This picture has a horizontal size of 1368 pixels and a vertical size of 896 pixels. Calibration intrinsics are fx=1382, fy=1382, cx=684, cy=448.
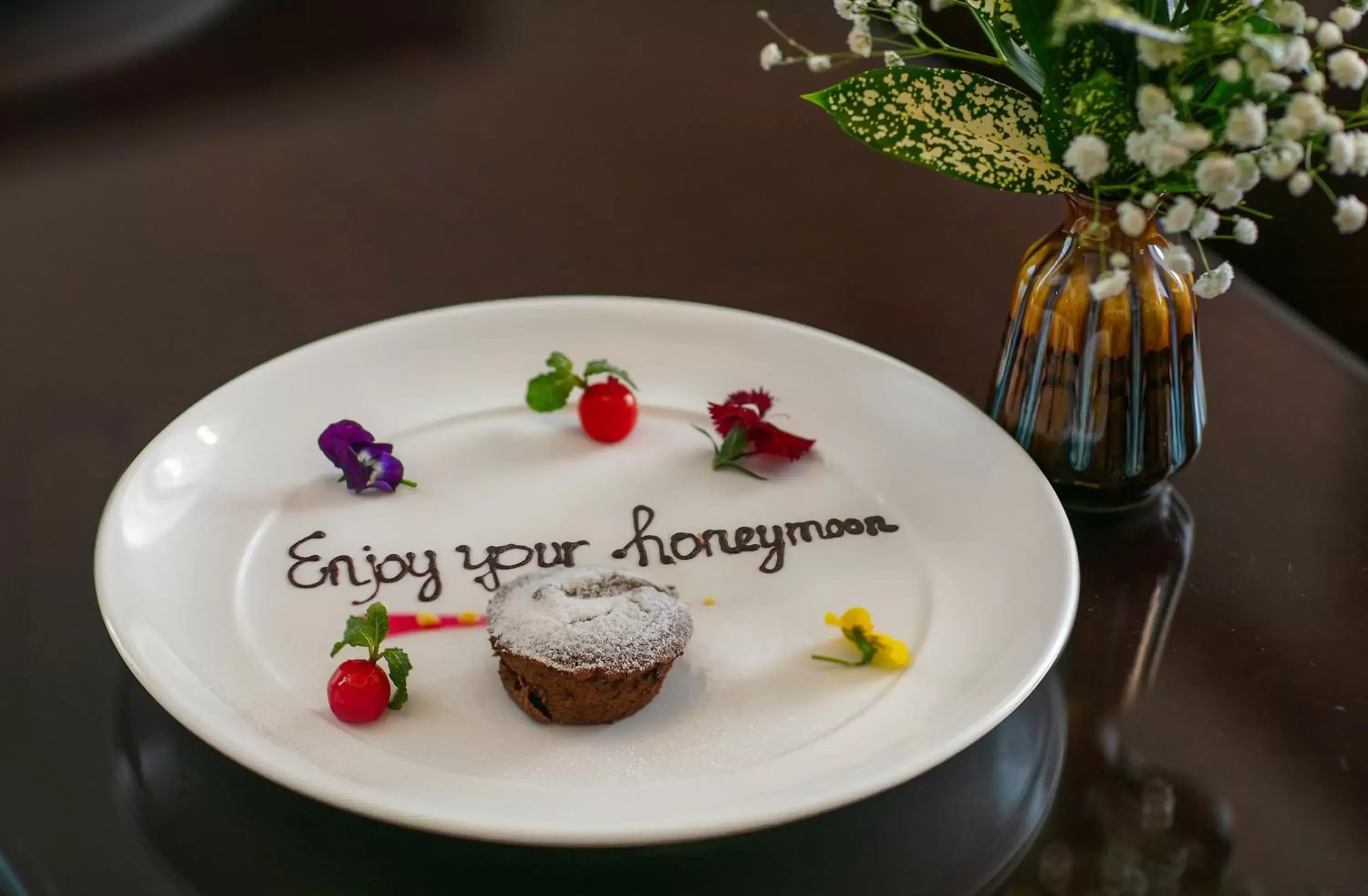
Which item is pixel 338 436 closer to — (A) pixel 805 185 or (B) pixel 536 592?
(B) pixel 536 592

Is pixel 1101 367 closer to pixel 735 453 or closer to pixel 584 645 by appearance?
pixel 735 453

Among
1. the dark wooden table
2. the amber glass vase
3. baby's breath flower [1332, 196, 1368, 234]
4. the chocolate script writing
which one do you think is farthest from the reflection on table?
baby's breath flower [1332, 196, 1368, 234]

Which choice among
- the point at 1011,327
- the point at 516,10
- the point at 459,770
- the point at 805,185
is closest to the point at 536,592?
the point at 459,770

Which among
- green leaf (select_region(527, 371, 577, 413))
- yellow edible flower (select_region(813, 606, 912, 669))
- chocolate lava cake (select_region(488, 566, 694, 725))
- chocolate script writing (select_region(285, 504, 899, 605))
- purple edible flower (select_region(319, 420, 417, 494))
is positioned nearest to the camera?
chocolate lava cake (select_region(488, 566, 694, 725))

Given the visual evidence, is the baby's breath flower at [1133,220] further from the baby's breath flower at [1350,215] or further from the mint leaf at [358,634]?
the mint leaf at [358,634]

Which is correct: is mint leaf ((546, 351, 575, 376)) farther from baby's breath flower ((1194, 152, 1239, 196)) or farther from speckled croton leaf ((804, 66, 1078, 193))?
baby's breath flower ((1194, 152, 1239, 196))
